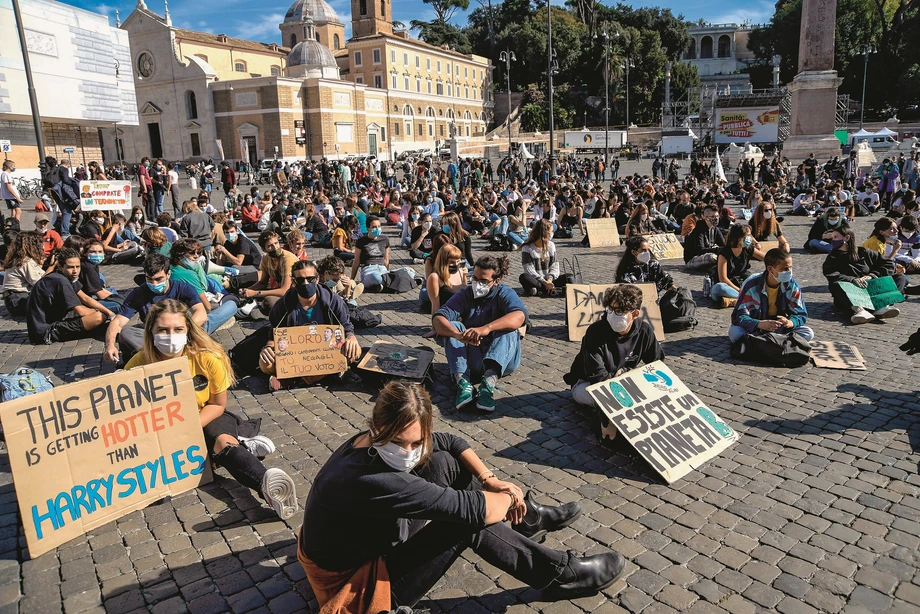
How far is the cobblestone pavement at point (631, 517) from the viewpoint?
3520 millimetres

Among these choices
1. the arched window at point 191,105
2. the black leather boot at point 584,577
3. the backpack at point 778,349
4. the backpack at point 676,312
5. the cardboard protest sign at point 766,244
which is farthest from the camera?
the arched window at point 191,105

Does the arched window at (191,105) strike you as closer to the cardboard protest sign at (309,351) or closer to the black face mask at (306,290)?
the black face mask at (306,290)

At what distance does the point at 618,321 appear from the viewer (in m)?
5.24

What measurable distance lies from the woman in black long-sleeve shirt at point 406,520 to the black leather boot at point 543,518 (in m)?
0.45

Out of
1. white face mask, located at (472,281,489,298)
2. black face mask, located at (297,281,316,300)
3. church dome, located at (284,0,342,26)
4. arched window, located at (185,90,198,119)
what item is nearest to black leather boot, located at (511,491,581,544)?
white face mask, located at (472,281,489,298)

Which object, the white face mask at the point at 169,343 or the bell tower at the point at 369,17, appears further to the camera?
the bell tower at the point at 369,17

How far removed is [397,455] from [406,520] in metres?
0.44

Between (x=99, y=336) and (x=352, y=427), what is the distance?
15.8 feet

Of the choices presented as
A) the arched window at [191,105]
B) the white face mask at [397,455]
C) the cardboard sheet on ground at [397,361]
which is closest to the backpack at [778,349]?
the cardboard sheet on ground at [397,361]

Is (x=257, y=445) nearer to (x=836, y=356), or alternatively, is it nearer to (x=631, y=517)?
(x=631, y=517)

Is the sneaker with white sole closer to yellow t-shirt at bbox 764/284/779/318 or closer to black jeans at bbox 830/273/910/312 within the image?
black jeans at bbox 830/273/910/312

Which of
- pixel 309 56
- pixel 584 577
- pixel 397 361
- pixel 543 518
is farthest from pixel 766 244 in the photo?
pixel 309 56

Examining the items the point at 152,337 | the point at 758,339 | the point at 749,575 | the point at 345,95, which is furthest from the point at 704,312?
the point at 345,95

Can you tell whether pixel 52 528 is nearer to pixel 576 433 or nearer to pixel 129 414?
pixel 129 414
